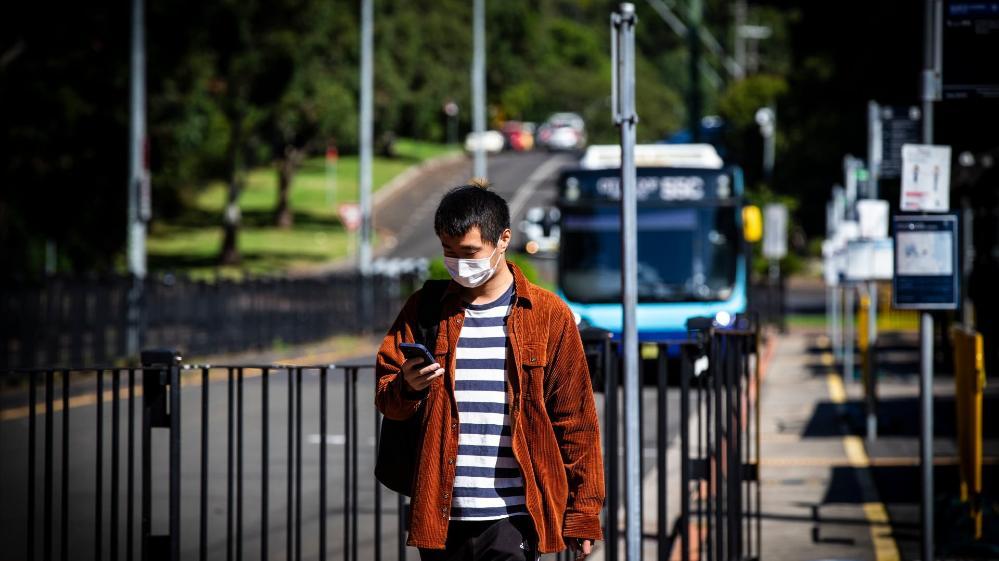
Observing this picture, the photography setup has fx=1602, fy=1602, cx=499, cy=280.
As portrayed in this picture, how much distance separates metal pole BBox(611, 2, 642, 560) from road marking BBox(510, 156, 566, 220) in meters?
57.7

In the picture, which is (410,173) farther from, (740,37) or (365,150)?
(365,150)

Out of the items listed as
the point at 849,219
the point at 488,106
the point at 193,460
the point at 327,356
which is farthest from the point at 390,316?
the point at 488,106

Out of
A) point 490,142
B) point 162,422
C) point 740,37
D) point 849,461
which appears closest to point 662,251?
point 849,461

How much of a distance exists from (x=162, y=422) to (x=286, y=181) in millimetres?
57187

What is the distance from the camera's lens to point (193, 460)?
43.8 ft

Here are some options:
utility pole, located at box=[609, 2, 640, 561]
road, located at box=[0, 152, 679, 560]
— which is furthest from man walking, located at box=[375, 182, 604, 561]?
road, located at box=[0, 152, 679, 560]

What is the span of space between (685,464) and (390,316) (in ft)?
91.5

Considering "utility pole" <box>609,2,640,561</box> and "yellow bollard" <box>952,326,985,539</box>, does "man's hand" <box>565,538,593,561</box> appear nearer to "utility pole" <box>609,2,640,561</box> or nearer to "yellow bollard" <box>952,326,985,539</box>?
"utility pole" <box>609,2,640,561</box>

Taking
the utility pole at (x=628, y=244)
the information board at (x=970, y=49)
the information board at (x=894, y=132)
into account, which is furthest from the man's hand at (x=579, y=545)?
the information board at (x=894, y=132)

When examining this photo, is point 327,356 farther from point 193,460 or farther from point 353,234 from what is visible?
point 353,234

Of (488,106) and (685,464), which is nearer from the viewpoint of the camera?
(685,464)

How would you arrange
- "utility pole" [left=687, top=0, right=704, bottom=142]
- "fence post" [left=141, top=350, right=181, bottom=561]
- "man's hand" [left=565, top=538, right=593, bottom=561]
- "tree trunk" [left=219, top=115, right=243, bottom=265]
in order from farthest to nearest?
"tree trunk" [left=219, top=115, right=243, bottom=265] < "utility pole" [left=687, top=0, right=704, bottom=142] < "fence post" [left=141, top=350, right=181, bottom=561] < "man's hand" [left=565, top=538, right=593, bottom=561]

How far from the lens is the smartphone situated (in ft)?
14.7

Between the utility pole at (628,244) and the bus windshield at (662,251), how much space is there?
15691 mm
